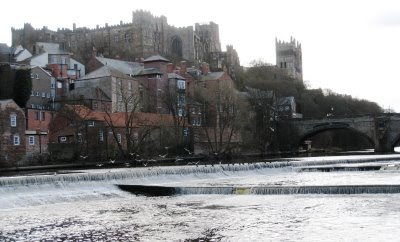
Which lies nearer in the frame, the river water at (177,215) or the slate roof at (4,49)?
the river water at (177,215)

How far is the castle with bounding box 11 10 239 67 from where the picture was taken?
464 feet

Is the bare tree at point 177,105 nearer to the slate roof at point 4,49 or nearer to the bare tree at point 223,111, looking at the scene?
the bare tree at point 223,111

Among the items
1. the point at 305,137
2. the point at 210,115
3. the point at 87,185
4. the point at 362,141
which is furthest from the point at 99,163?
the point at 362,141

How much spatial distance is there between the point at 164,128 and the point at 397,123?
42.1 meters

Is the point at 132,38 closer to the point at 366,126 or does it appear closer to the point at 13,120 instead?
the point at 366,126

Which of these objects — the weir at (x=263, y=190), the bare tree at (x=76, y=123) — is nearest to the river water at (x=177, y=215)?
the weir at (x=263, y=190)

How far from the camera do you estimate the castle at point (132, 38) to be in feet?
464

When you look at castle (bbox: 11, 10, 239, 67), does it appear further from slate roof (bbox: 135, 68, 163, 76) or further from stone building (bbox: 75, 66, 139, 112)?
stone building (bbox: 75, 66, 139, 112)

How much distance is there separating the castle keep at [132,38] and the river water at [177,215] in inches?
4106

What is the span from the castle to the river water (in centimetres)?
10430

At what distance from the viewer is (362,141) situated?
393ft

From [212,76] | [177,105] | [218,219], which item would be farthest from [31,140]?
[212,76]

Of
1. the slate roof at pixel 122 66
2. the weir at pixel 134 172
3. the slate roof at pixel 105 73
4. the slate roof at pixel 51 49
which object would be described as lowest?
the weir at pixel 134 172

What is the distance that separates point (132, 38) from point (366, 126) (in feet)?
221
